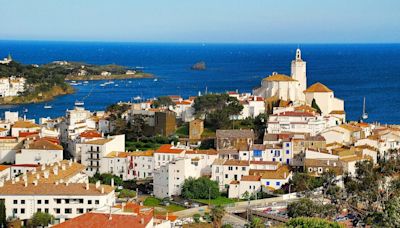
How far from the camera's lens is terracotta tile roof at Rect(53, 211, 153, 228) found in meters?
22.8

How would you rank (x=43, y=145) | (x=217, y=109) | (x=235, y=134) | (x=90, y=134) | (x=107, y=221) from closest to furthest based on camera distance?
(x=107, y=221) → (x=43, y=145) → (x=235, y=134) → (x=90, y=134) → (x=217, y=109)

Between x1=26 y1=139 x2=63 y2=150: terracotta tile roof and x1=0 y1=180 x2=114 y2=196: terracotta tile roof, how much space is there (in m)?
8.38

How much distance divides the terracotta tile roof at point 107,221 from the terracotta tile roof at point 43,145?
15.0 m

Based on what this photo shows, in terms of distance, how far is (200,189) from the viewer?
34031mm

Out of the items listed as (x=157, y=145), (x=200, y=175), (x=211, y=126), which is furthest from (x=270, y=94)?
(x=200, y=175)

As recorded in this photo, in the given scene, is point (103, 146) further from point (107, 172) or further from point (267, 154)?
point (267, 154)

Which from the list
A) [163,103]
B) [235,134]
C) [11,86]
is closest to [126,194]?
[235,134]

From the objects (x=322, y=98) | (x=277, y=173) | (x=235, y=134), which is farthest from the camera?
(x=322, y=98)

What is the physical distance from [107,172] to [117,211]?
44.5 feet

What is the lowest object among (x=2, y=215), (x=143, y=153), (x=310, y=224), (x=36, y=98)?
(x=36, y=98)

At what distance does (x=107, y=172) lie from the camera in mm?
37875

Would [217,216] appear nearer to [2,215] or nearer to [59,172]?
[2,215]

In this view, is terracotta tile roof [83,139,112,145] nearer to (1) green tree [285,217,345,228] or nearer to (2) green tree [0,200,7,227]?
(2) green tree [0,200,7,227]

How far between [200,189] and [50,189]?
752 centimetres
